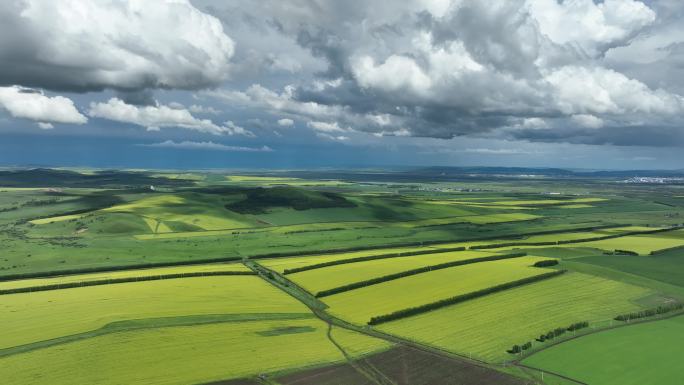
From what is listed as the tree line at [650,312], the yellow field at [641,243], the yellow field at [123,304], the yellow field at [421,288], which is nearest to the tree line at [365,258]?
the yellow field at [123,304]

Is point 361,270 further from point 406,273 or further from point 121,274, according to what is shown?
point 121,274

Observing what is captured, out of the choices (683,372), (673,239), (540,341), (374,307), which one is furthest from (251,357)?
(673,239)

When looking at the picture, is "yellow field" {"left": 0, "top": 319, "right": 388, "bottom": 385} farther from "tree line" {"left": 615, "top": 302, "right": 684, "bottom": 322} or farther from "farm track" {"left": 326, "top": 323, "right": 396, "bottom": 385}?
"tree line" {"left": 615, "top": 302, "right": 684, "bottom": 322}

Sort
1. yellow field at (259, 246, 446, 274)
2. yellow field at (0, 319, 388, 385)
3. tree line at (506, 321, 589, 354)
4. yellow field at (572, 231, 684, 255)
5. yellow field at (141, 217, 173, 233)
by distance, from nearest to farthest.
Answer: yellow field at (0, 319, 388, 385), tree line at (506, 321, 589, 354), yellow field at (259, 246, 446, 274), yellow field at (572, 231, 684, 255), yellow field at (141, 217, 173, 233)

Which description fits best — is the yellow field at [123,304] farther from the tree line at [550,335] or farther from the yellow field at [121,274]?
the tree line at [550,335]

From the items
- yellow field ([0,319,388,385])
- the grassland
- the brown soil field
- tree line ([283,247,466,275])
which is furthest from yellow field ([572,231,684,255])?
yellow field ([0,319,388,385])

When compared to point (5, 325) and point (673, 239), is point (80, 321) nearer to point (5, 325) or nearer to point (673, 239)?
point (5, 325)
